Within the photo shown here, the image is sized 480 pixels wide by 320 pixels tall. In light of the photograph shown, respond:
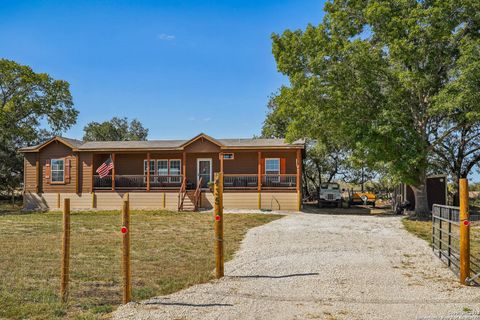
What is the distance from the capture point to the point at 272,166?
938 inches

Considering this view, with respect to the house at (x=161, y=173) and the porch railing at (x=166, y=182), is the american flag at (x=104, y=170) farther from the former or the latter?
the porch railing at (x=166, y=182)

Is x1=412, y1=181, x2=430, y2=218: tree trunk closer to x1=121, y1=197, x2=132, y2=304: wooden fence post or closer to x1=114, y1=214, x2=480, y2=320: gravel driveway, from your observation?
x1=114, y1=214, x2=480, y2=320: gravel driveway

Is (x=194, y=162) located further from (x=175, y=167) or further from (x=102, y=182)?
(x=102, y=182)

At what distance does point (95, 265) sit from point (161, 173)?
17643mm

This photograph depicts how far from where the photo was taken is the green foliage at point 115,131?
4903 cm

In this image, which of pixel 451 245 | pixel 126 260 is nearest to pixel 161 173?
pixel 451 245

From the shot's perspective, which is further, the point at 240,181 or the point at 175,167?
the point at 175,167

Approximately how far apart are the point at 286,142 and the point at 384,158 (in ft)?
17.9

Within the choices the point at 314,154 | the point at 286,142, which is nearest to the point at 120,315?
the point at 286,142

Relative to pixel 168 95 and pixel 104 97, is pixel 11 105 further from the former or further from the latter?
pixel 168 95

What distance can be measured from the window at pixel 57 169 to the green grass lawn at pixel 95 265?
9917 millimetres

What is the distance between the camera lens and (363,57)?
17188 mm

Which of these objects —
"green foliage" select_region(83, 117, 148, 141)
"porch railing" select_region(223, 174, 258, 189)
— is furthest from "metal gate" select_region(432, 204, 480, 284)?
"green foliage" select_region(83, 117, 148, 141)

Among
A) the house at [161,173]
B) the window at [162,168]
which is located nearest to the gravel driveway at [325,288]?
the house at [161,173]
